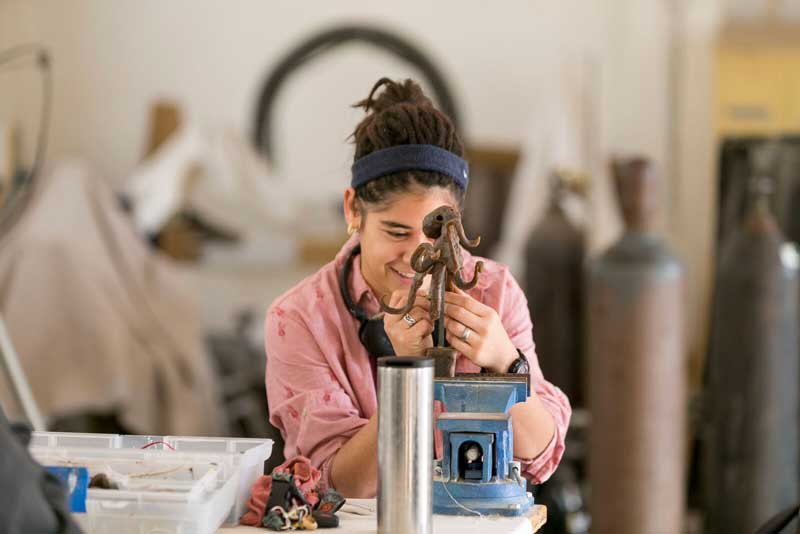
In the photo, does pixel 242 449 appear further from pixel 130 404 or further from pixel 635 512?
pixel 130 404

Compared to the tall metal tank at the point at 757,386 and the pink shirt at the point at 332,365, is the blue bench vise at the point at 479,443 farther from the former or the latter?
the tall metal tank at the point at 757,386

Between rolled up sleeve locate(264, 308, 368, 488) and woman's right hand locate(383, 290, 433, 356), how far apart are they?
0.17 meters

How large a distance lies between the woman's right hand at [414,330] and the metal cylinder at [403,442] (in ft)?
0.56

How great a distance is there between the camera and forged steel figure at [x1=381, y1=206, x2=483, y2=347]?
1608mm

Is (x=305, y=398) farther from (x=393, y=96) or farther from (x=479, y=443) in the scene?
(x=393, y=96)

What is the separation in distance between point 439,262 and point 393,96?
38cm

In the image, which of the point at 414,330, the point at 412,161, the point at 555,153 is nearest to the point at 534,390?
the point at 414,330

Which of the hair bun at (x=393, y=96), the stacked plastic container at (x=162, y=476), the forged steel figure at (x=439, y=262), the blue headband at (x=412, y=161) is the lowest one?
the stacked plastic container at (x=162, y=476)

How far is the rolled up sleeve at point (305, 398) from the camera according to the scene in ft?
5.68

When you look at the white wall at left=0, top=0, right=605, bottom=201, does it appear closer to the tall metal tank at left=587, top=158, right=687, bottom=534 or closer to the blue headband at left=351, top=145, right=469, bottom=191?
the tall metal tank at left=587, top=158, right=687, bottom=534

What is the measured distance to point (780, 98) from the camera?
5.14 meters

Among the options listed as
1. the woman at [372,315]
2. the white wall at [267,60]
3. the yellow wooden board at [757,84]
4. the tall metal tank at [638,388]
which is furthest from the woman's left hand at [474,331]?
the yellow wooden board at [757,84]

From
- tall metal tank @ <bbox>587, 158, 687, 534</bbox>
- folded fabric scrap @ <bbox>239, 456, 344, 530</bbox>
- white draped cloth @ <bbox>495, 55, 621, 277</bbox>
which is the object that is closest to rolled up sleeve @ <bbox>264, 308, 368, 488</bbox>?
folded fabric scrap @ <bbox>239, 456, 344, 530</bbox>

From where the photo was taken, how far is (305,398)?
1.77 meters
